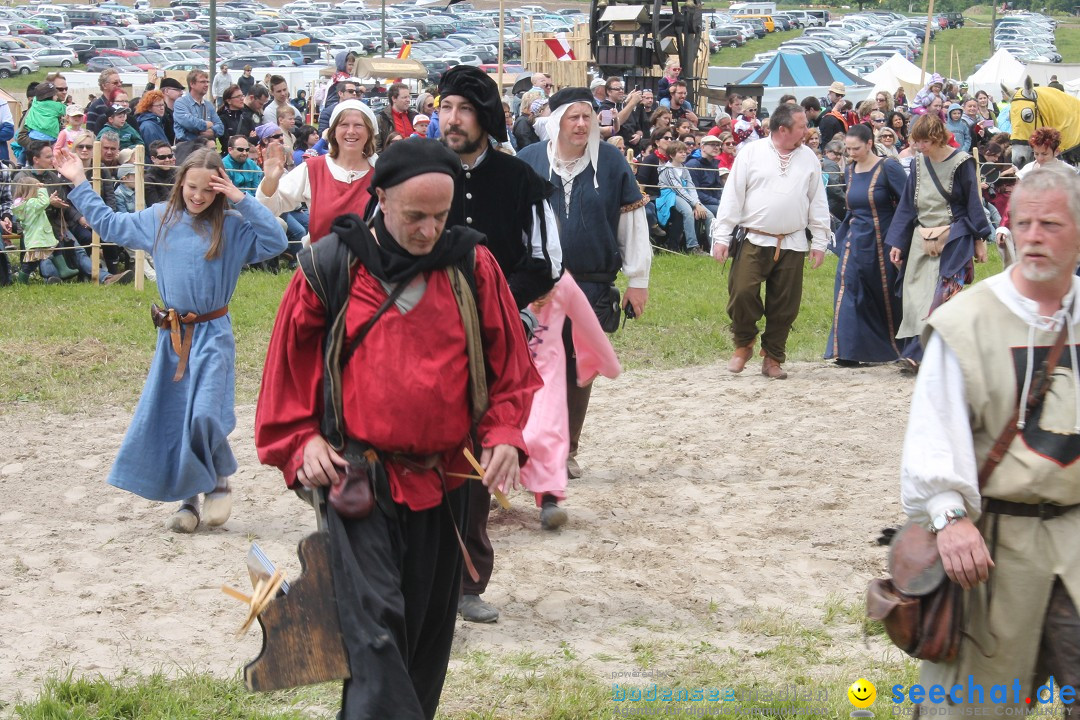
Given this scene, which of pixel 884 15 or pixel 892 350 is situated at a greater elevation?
pixel 884 15

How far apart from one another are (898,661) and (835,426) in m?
3.66

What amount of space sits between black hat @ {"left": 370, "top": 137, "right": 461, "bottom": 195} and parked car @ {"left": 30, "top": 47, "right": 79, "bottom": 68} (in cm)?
4501

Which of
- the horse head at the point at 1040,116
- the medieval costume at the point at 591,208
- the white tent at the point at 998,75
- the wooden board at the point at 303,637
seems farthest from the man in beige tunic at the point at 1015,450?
the white tent at the point at 998,75

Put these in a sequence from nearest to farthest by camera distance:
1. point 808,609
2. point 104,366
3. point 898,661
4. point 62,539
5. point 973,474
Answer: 1. point 973,474
2. point 898,661
3. point 808,609
4. point 62,539
5. point 104,366

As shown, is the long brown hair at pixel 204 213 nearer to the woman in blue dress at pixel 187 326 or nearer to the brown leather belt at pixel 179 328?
the woman in blue dress at pixel 187 326

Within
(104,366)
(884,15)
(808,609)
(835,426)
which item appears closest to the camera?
(808,609)

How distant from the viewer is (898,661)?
15.6 feet

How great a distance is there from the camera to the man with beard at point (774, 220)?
360 inches

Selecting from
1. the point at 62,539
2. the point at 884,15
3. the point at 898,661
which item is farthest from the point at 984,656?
the point at 884,15

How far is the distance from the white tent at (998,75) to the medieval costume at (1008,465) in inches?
1313

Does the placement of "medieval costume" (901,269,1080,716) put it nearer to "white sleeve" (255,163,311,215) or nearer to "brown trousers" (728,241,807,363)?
"white sleeve" (255,163,311,215)

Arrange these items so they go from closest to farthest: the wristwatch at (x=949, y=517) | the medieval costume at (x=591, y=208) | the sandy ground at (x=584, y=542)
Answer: the wristwatch at (x=949, y=517) < the sandy ground at (x=584, y=542) < the medieval costume at (x=591, y=208)

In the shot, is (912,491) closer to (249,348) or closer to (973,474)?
(973,474)

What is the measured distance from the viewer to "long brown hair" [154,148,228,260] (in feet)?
19.5
